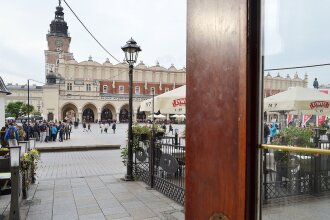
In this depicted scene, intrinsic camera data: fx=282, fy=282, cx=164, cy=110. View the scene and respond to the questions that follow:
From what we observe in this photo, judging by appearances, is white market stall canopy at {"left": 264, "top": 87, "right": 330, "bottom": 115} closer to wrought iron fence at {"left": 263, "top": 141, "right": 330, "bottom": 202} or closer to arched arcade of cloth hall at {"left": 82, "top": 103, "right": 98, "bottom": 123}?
wrought iron fence at {"left": 263, "top": 141, "right": 330, "bottom": 202}

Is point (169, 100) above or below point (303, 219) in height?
above

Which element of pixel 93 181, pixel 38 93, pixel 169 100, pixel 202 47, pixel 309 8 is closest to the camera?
pixel 309 8

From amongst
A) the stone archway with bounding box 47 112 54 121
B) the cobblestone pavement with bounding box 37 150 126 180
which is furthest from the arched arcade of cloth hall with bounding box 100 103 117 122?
the cobblestone pavement with bounding box 37 150 126 180

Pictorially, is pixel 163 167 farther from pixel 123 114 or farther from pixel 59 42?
pixel 59 42

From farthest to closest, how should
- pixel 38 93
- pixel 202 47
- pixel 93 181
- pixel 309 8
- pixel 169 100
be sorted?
pixel 38 93 → pixel 169 100 → pixel 93 181 → pixel 202 47 → pixel 309 8

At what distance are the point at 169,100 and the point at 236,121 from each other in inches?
299

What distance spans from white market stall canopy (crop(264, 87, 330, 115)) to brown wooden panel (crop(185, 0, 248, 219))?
0.14 metres

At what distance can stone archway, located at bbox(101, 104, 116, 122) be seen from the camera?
64.6 meters

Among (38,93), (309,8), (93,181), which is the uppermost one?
(38,93)

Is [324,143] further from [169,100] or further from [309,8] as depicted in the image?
[169,100]

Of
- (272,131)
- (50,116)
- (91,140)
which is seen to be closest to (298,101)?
(272,131)

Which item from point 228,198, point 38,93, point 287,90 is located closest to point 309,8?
point 287,90

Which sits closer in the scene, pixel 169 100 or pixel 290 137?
pixel 290 137

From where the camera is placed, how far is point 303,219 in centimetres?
102
